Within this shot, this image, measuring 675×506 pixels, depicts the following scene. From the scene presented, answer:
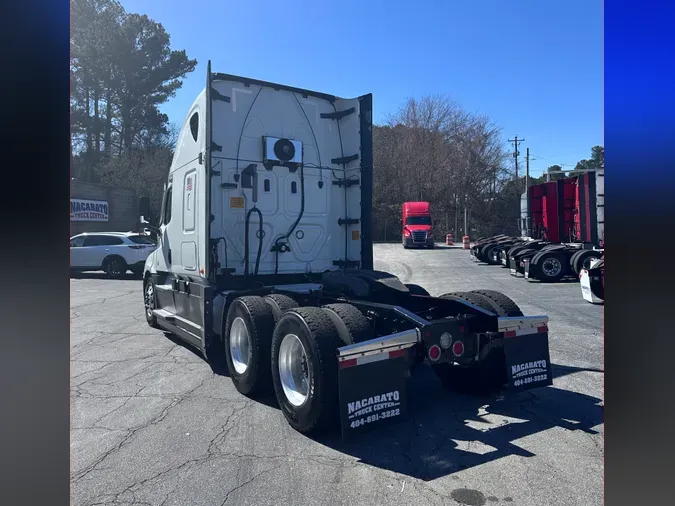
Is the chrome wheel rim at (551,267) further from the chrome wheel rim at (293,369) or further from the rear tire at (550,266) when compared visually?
the chrome wheel rim at (293,369)

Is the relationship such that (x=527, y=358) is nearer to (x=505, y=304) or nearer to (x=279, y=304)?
(x=505, y=304)

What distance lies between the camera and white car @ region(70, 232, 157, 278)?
63.8ft

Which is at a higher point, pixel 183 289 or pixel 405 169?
pixel 405 169

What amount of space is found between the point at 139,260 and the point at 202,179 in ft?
47.6

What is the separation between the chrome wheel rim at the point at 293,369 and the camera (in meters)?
4.61

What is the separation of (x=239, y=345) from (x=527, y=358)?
3156 millimetres

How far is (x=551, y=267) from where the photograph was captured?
55.8 ft

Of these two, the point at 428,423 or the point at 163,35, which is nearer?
the point at 428,423

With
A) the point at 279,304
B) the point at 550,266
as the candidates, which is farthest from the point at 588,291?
the point at 279,304

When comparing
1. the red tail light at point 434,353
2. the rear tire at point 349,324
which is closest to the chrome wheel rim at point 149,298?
the rear tire at point 349,324

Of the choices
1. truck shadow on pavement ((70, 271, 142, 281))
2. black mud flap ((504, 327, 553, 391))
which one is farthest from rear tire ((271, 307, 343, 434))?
truck shadow on pavement ((70, 271, 142, 281))
